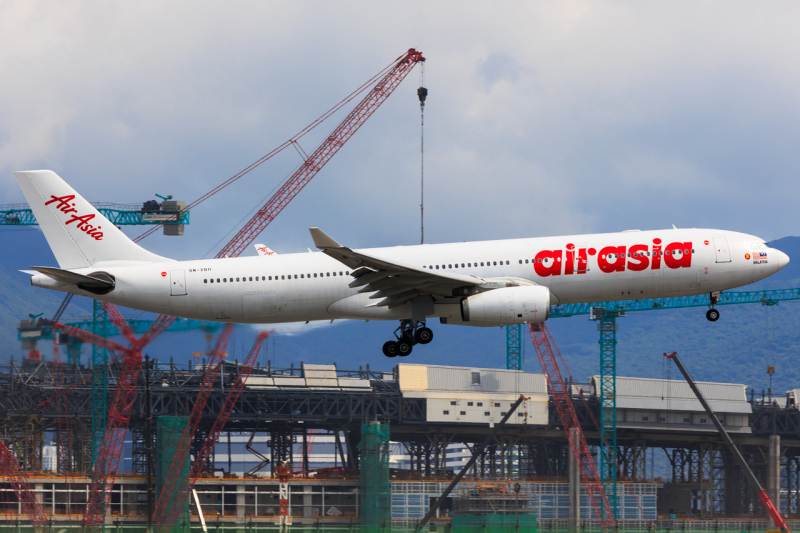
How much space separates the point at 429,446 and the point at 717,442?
48107 millimetres

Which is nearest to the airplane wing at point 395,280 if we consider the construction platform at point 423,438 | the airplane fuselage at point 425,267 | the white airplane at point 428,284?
the white airplane at point 428,284

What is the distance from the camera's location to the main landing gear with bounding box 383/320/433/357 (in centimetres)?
4700

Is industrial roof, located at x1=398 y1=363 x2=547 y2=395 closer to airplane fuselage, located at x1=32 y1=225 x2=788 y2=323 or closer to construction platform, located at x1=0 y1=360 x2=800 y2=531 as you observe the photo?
construction platform, located at x1=0 y1=360 x2=800 y2=531

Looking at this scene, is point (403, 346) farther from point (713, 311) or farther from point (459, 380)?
point (459, 380)

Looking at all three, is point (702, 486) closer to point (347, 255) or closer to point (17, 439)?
point (17, 439)

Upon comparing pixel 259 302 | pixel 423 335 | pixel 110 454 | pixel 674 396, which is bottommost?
pixel 110 454

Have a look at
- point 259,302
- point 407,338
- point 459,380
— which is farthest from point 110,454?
Answer: point 407,338

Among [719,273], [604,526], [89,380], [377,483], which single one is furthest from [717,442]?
[719,273]

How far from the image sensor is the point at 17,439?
116 meters

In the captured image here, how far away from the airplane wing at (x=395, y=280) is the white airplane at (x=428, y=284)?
95 mm

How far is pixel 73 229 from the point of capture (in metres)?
48.7

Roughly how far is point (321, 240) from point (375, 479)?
7838 centimetres

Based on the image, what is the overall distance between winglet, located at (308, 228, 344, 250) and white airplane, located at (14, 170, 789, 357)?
4.48 metres

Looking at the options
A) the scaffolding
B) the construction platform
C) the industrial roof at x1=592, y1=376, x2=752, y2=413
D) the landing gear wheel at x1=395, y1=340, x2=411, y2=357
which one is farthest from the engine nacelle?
the industrial roof at x1=592, y1=376, x2=752, y2=413
